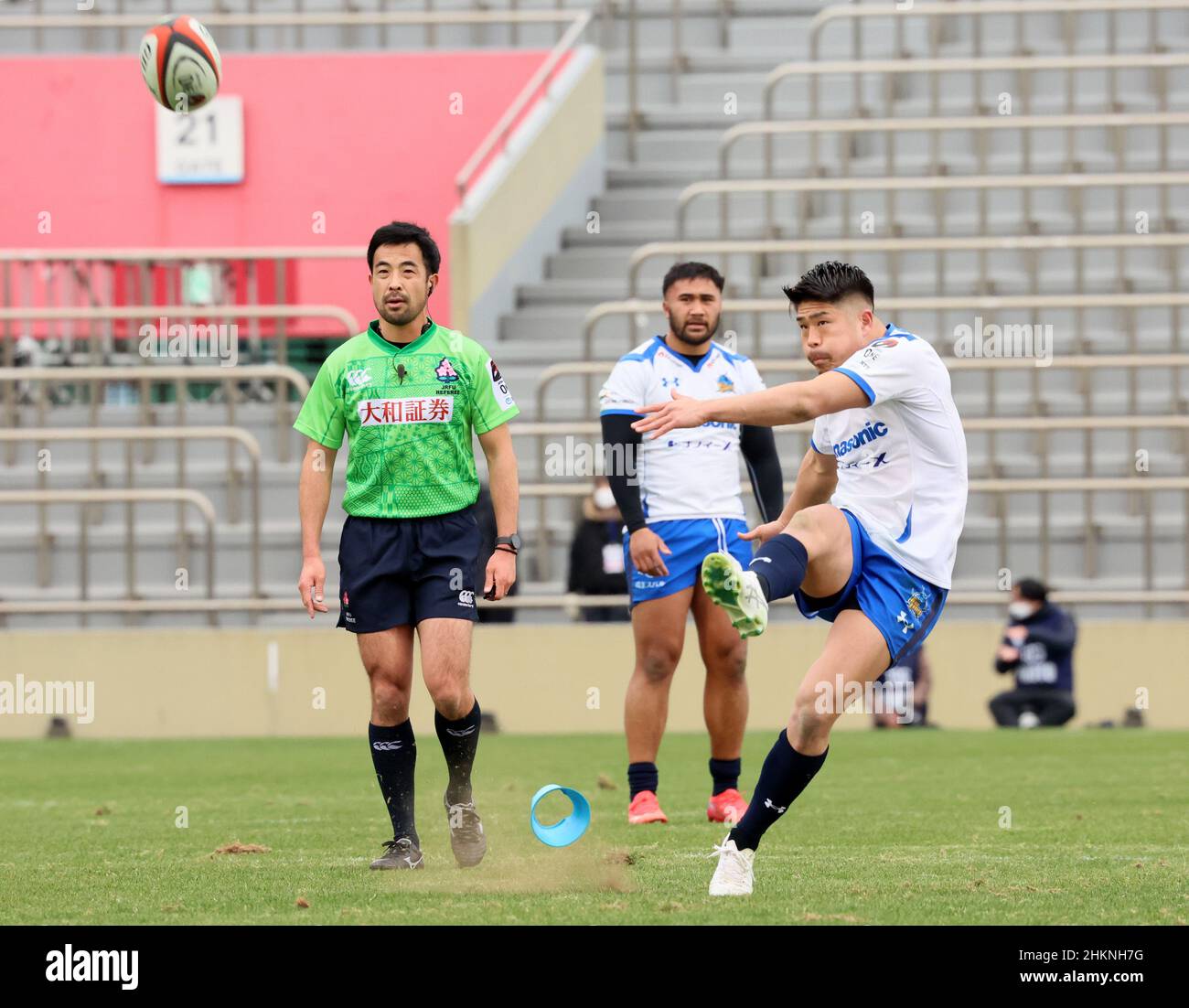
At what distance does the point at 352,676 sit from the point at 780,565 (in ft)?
29.2

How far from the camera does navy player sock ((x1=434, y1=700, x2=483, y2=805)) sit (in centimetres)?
727

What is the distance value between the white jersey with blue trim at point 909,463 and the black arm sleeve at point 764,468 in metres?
2.32

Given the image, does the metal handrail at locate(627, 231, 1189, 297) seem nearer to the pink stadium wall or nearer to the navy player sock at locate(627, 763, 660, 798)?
the pink stadium wall

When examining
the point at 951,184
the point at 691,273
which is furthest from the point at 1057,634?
the point at 691,273

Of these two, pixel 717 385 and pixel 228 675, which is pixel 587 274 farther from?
pixel 717 385

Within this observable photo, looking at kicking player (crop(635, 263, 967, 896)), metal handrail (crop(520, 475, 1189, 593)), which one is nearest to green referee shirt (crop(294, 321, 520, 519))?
kicking player (crop(635, 263, 967, 896))

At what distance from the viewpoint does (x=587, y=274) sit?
18.8m

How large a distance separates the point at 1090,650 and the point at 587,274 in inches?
245

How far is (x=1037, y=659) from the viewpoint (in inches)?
553

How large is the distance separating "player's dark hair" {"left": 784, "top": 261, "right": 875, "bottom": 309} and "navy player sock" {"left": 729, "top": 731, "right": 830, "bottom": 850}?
1330mm

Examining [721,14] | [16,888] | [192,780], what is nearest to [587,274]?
[721,14]

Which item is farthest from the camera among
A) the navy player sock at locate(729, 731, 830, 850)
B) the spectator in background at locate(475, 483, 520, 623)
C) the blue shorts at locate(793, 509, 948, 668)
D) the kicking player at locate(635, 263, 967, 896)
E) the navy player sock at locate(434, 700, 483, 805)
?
the spectator in background at locate(475, 483, 520, 623)

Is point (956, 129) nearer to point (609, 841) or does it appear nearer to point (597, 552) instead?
point (597, 552)

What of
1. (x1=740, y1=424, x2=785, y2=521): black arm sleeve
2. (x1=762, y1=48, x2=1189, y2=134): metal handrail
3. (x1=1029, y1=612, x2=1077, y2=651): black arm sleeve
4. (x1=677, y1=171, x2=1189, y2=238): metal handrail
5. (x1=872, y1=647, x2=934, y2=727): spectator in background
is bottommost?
(x1=872, y1=647, x2=934, y2=727): spectator in background
